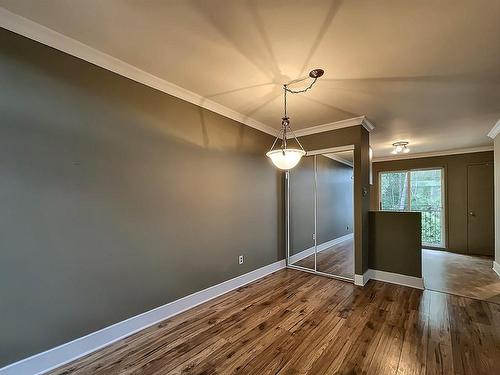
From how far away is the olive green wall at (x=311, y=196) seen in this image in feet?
14.5

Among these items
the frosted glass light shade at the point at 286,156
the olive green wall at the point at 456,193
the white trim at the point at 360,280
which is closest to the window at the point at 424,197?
the olive green wall at the point at 456,193

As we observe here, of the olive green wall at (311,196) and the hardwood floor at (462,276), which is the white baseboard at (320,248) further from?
the hardwood floor at (462,276)

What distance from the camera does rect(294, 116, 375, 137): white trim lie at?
3.56 meters

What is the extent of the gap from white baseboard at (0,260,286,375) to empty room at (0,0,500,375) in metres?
0.01

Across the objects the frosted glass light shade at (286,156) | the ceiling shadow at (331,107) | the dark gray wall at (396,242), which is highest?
the ceiling shadow at (331,107)

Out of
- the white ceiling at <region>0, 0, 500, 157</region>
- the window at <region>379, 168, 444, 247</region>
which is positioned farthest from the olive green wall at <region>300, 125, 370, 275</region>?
the window at <region>379, 168, 444, 247</region>

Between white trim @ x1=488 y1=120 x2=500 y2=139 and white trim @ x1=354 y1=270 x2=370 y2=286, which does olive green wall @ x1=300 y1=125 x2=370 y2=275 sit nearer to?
white trim @ x1=354 y1=270 x2=370 y2=286

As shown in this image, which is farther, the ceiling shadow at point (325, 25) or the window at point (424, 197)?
the window at point (424, 197)

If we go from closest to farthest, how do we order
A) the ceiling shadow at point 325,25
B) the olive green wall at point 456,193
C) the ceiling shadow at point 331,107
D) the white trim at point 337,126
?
the ceiling shadow at point 325,25 → the ceiling shadow at point 331,107 → the white trim at point 337,126 → the olive green wall at point 456,193

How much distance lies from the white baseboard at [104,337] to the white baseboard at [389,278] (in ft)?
6.72

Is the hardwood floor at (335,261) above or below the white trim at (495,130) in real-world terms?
below

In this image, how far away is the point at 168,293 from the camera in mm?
2545

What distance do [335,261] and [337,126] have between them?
8.62 ft

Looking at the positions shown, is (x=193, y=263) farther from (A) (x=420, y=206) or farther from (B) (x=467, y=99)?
(A) (x=420, y=206)
